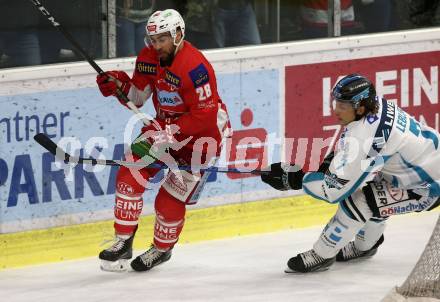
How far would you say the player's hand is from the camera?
675 centimetres

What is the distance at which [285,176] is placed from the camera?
21.0 ft

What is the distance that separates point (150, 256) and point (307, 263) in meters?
0.74

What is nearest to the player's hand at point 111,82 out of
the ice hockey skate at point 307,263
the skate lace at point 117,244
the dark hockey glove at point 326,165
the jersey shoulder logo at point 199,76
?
the jersey shoulder logo at point 199,76

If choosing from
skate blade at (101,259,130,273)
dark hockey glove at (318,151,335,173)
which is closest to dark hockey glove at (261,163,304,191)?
dark hockey glove at (318,151,335,173)

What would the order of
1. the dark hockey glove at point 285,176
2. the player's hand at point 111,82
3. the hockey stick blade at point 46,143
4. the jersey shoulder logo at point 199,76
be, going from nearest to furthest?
the dark hockey glove at point 285,176
the jersey shoulder logo at point 199,76
the hockey stick blade at point 46,143
the player's hand at point 111,82

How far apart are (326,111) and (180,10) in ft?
3.47

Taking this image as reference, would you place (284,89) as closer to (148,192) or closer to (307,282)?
(148,192)

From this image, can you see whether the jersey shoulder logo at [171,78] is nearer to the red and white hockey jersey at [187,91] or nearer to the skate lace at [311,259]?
the red and white hockey jersey at [187,91]

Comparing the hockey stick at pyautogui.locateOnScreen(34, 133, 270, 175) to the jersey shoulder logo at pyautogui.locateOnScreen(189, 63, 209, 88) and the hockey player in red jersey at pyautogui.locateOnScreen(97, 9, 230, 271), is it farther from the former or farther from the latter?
the jersey shoulder logo at pyautogui.locateOnScreen(189, 63, 209, 88)

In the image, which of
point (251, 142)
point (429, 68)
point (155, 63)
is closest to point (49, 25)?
point (155, 63)

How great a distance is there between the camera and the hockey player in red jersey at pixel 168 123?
6.54 metres

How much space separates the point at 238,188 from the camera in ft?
25.5

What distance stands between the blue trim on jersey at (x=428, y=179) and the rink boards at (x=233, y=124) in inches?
56.5

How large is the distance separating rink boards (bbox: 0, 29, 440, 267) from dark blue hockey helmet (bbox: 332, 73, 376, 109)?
1.37 meters
